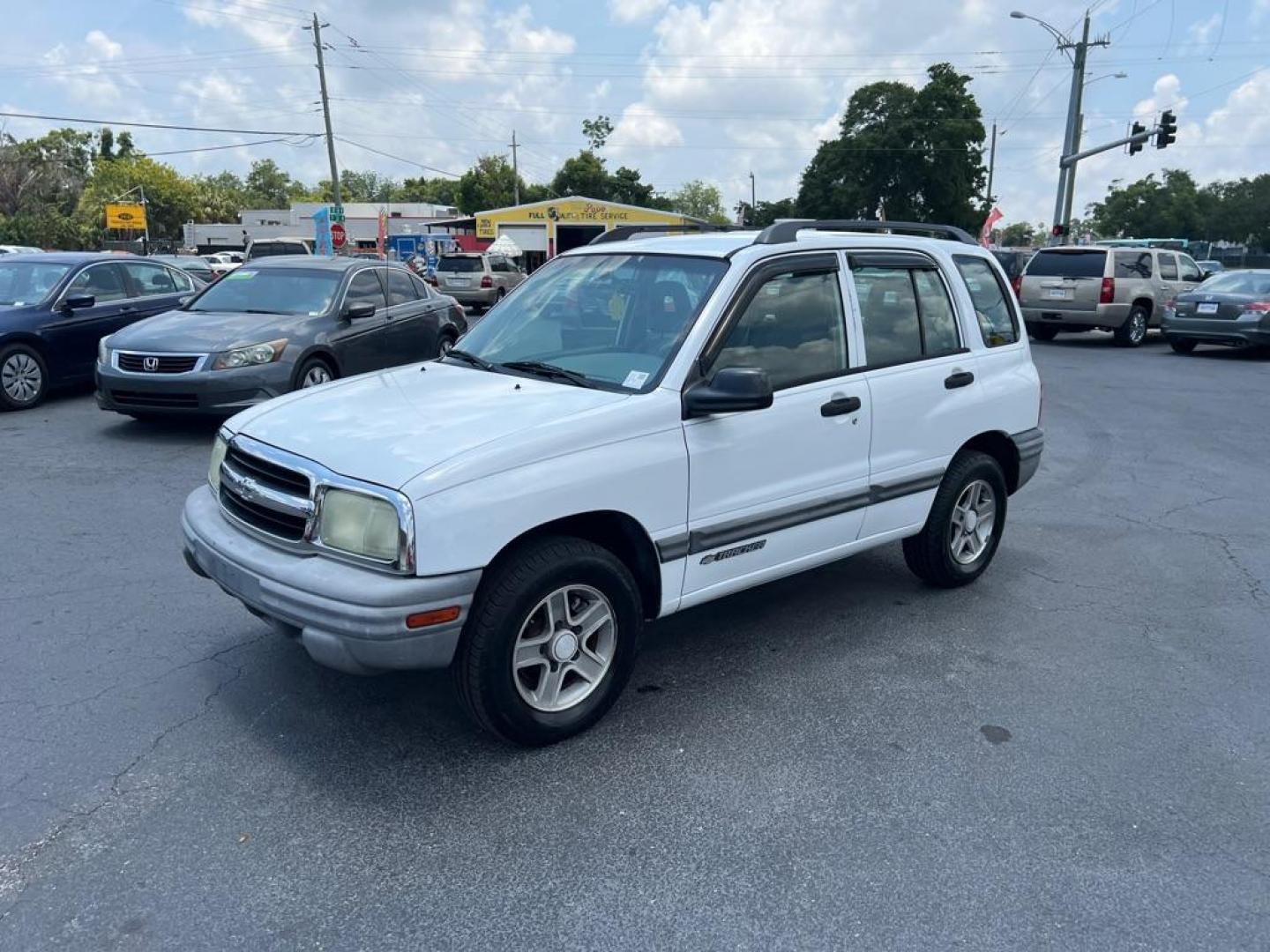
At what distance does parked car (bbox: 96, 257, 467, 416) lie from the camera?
848 cm

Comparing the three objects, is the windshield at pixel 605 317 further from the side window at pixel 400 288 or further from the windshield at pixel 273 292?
the side window at pixel 400 288

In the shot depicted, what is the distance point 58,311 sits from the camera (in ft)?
33.8

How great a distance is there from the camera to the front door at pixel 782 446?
3953mm

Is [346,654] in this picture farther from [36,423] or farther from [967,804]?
[36,423]

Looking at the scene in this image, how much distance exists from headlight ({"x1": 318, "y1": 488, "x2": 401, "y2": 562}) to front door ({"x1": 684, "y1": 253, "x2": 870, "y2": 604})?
1210 millimetres

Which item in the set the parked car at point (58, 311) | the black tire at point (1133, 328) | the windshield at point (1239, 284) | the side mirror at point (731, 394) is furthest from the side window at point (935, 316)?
the black tire at point (1133, 328)

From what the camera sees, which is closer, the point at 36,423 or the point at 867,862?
the point at 867,862

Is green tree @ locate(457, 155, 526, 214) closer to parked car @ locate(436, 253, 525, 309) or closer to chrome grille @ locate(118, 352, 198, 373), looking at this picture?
parked car @ locate(436, 253, 525, 309)

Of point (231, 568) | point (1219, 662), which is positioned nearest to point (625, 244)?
point (231, 568)

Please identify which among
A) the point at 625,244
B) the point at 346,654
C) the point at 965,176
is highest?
the point at 965,176

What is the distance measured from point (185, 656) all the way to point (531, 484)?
2098mm

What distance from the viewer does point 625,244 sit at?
191 inches

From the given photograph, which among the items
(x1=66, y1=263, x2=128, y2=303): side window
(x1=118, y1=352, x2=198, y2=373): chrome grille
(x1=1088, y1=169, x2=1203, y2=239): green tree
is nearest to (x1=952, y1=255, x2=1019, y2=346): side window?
(x1=118, y1=352, x2=198, y2=373): chrome grille

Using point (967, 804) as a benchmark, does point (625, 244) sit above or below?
above
